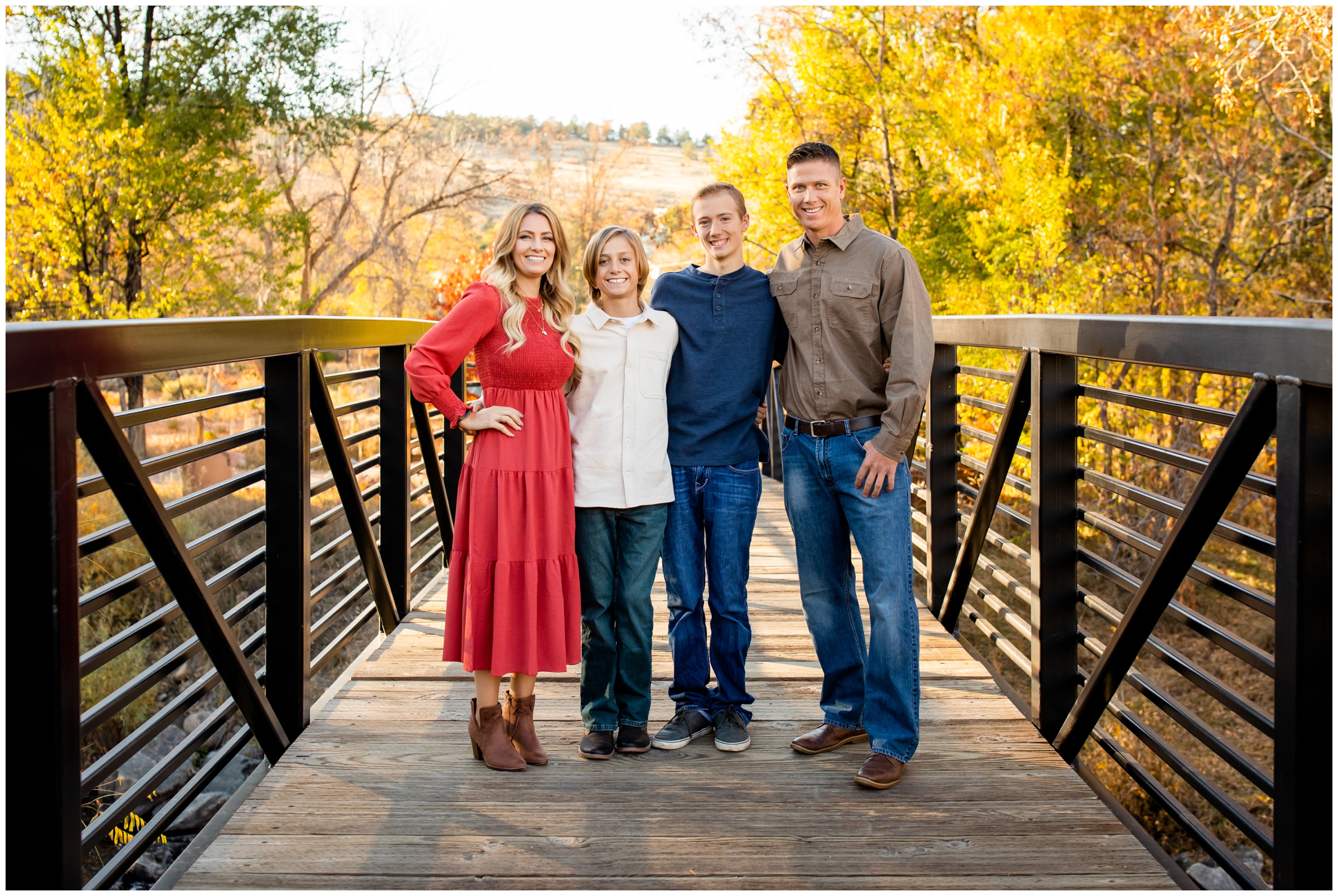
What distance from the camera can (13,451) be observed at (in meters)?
1.64

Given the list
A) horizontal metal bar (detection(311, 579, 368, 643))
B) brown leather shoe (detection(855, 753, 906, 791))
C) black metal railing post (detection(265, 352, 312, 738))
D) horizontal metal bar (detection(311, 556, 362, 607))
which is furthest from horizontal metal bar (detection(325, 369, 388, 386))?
brown leather shoe (detection(855, 753, 906, 791))

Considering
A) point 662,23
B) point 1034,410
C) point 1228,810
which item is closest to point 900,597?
point 1034,410

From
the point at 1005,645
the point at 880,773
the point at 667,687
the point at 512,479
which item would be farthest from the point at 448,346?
the point at 1005,645

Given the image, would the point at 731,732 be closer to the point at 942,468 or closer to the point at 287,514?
the point at 287,514

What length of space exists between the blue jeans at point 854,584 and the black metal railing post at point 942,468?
52.7 inches

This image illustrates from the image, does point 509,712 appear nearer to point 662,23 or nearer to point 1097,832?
point 1097,832

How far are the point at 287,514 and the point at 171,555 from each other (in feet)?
2.05

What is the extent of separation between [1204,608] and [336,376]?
11.1 meters

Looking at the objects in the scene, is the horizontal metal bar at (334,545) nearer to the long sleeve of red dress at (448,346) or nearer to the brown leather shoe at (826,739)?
the long sleeve of red dress at (448,346)

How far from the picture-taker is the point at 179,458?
7.71 feet

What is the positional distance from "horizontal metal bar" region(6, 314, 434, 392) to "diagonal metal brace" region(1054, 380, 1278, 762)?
6.72ft

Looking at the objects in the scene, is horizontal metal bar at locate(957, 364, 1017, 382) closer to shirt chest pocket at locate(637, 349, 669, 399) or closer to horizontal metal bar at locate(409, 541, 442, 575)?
shirt chest pocket at locate(637, 349, 669, 399)

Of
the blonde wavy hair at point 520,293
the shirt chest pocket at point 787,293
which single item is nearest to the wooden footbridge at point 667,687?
the blonde wavy hair at point 520,293

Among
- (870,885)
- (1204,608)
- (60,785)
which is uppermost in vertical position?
(60,785)
